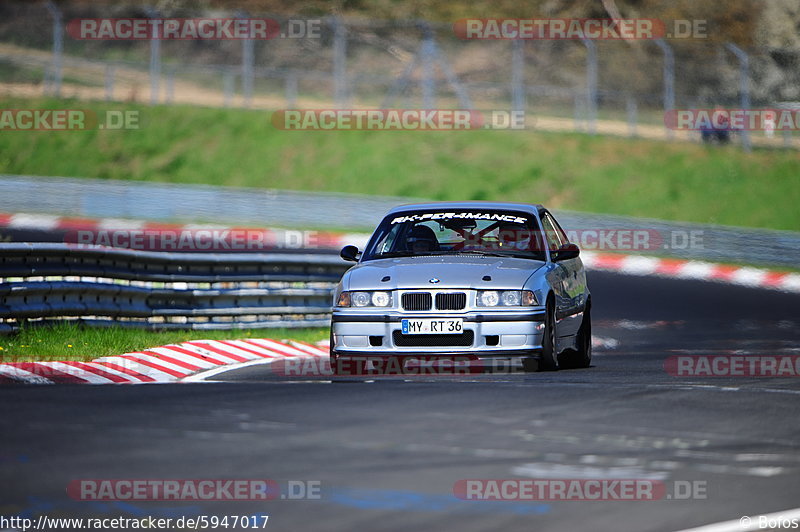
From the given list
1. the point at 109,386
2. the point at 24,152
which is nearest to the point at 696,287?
the point at 109,386

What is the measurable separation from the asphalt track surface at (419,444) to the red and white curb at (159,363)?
1.15 meters

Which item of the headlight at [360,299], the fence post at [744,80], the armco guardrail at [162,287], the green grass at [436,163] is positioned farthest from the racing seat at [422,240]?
the green grass at [436,163]

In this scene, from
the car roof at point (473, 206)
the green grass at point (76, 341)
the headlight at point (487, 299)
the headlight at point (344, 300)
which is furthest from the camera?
the green grass at point (76, 341)

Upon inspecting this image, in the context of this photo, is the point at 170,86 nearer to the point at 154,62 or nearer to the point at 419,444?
the point at 154,62

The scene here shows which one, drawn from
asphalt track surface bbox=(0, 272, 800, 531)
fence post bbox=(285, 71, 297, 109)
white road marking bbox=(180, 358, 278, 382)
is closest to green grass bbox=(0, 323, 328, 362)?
white road marking bbox=(180, 358, 278, 382)

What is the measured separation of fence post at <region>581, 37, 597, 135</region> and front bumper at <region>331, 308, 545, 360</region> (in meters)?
22.2

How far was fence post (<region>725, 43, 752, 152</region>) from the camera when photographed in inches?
1270

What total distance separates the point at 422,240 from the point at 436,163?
26028 mm

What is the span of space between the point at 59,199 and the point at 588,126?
1446 cm

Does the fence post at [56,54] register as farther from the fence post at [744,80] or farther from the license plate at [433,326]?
the license plate at [433,326]

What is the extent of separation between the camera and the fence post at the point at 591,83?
34.2 metres

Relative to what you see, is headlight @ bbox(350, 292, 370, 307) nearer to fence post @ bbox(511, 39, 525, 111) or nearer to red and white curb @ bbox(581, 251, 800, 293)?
red and white curb @ bbox(581, 251, 800, 293)

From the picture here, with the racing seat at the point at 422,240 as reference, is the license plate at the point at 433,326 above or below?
A: below

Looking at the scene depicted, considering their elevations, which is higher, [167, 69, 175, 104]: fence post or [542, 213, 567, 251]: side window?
[167, 69, 175, 104]: fence post
